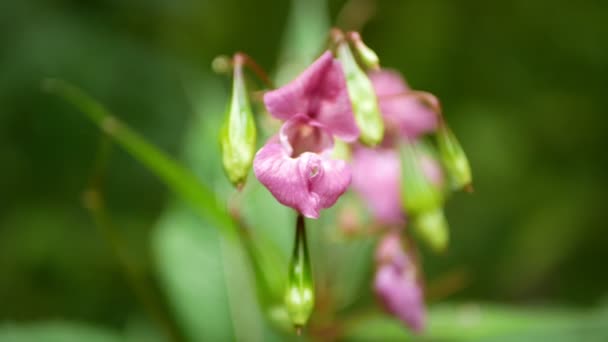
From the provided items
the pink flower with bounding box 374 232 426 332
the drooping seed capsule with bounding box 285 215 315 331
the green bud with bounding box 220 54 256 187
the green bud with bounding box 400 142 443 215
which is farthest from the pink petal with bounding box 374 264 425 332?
the green bud with bounding box 220 54 256 187

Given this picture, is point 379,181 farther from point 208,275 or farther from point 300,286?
point 300,286

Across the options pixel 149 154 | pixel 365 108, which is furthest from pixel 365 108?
pixel 149 154

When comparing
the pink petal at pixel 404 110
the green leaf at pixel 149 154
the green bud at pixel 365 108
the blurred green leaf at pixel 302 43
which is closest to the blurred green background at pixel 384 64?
the blurred green leaf at pixel 302 43

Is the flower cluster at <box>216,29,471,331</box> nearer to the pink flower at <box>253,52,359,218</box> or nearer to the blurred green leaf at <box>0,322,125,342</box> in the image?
the pink flower at <box>253,52,359,218</box>

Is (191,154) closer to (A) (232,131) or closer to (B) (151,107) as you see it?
(A) (232,131)

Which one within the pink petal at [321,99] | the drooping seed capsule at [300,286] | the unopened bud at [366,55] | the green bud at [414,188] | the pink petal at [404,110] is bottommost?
the drooping seed capsule at [300,286]

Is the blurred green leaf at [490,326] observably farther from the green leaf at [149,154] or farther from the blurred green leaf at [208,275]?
the green leaf at [149,154]

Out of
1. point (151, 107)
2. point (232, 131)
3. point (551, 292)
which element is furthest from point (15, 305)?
point (551, 292)
